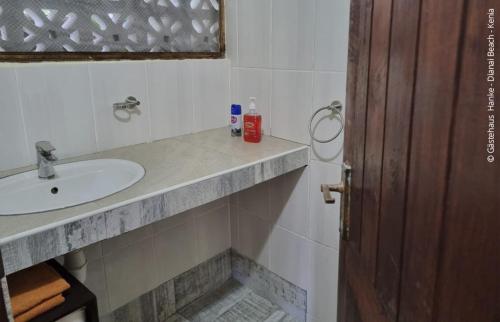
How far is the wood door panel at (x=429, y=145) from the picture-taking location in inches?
15.8

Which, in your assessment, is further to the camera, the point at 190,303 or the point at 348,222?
the point at 190,303

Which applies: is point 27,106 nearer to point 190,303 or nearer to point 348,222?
point 348,222

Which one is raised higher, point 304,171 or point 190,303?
point 304,171

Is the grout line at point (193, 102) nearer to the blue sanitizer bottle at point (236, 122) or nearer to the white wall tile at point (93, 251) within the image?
the blue sanitizer bottle at point (236, 122)

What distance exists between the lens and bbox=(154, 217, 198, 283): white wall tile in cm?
172

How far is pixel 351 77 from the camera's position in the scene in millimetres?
750

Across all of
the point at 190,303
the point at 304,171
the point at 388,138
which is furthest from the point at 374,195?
the point at 190,303

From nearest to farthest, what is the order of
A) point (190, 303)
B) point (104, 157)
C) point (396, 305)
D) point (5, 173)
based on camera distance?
1. point (396, 305)
2. point (5, 173)
3. point (104, 157)
4. point (190, 303)

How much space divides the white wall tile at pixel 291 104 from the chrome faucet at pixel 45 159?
91 centimetres

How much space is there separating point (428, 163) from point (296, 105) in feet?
3.75

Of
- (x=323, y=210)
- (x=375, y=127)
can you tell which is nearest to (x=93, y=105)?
(x=323, y=210)

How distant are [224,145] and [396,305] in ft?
3.64

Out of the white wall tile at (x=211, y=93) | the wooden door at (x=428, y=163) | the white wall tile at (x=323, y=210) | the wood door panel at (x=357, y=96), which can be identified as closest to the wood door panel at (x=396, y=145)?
the wooden door at (x=428, y=163)

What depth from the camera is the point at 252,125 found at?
1596 mm
